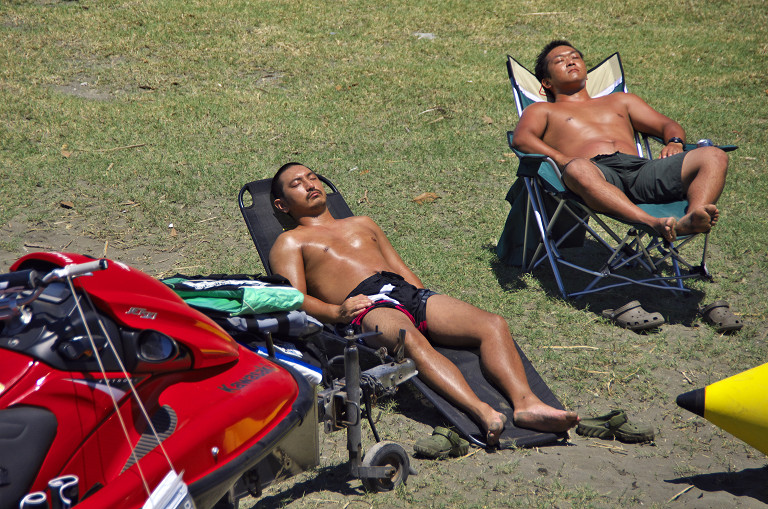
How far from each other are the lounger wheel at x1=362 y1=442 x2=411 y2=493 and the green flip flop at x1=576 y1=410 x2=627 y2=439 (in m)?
0.97

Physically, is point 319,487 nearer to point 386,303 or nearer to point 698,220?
point 386,303

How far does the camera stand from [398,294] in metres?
3.66

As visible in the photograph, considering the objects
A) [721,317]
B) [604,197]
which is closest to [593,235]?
[604,197]

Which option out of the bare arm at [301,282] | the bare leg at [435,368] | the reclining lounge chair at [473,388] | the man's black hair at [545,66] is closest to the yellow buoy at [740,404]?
the reclining lounge chair at [473,388]

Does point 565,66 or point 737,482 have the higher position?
point 565,66

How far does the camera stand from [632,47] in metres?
9.99

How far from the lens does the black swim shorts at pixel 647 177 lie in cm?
455

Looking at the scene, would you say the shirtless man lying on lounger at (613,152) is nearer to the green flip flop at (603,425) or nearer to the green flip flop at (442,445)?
the green flip flop at (603,425)

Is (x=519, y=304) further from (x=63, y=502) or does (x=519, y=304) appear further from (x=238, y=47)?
(x=238, y=47)

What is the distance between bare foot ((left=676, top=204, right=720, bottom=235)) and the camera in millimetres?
3887

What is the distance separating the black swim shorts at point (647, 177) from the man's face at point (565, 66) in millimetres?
985

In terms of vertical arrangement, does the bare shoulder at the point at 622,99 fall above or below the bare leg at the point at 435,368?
above

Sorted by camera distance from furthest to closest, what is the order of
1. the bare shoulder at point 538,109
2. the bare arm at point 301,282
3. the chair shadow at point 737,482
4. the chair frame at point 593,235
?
the bare shoulder at point 538,109
the chair frame at point 593,235
the bare arm at point 301,282
the chair shadow at point 737,482

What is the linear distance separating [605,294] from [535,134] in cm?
138
